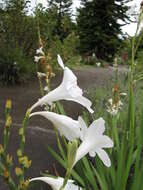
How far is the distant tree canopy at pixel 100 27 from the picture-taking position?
2323 cm

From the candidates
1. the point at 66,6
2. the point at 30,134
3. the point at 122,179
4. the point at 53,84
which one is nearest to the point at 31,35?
the point at 53,84

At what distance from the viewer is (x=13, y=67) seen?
23.9 ft

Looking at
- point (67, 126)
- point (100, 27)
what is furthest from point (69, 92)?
point (100, 27)

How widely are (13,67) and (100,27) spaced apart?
16938 mm

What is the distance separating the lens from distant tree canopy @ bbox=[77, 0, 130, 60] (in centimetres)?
2323

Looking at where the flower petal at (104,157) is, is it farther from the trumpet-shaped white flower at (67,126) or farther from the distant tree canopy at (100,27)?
the distant tree canopy at (100,27)

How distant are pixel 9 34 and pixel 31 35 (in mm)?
546

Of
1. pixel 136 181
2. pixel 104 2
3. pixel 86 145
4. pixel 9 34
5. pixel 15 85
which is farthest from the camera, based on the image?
pixel 104 2

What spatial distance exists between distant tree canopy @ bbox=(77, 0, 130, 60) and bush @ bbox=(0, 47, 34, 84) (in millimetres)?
15945

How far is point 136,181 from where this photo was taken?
67.1 inches

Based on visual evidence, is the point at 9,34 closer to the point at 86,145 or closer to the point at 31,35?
the point at 31,35

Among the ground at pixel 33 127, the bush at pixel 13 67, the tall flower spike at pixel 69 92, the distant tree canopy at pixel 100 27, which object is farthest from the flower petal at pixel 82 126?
the distant tree canopy at pixel 100 27

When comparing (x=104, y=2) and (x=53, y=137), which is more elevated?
(x=104, y=2)

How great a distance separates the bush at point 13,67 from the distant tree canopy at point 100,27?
628 inches
